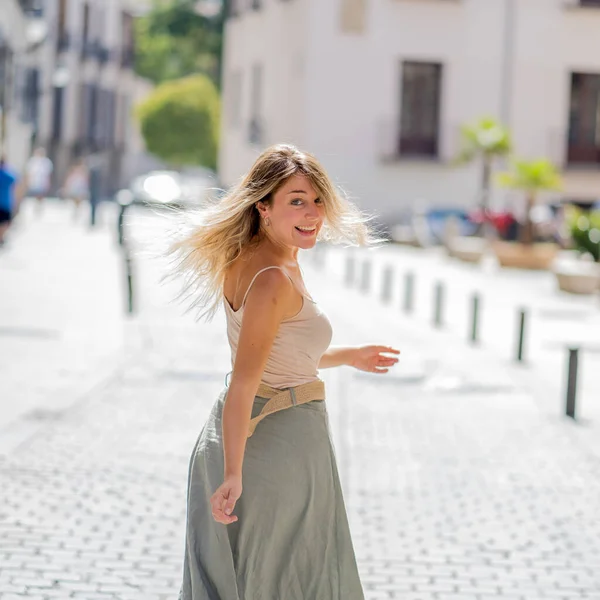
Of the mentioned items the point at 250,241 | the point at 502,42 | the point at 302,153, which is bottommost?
the point at 250,241

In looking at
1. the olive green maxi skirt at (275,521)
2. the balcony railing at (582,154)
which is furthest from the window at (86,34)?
the olive green maxi skirt at (275,521)

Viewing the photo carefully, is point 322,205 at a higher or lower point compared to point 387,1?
lower

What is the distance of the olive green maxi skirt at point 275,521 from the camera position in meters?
3.71

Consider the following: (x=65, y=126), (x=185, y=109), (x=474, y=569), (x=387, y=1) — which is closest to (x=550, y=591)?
(x=474, y=569)

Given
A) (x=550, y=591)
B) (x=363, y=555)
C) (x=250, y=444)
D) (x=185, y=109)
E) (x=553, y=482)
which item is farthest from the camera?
(x=185, y=109)

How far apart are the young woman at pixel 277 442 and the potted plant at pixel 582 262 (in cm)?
1726

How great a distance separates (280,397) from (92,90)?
59938mm

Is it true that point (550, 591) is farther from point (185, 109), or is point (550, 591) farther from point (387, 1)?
point (185, 109)

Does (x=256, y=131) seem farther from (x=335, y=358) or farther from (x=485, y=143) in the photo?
(x=335, y=358)

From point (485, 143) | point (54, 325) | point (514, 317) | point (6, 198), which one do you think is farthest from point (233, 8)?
point (6, 198)

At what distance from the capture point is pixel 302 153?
3.74 metres

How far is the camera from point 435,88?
35312 mm

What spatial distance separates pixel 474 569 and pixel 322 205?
2.26 metres

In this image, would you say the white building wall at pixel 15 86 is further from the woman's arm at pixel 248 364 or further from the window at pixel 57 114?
the woman's arm at pixel 248 364
